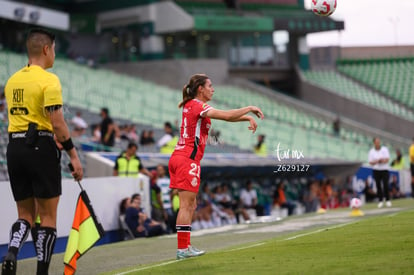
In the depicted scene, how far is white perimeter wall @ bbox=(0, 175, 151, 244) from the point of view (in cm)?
1545

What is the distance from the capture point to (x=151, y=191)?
822 inches

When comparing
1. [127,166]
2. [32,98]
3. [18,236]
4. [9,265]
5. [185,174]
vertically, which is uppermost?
[32,98]

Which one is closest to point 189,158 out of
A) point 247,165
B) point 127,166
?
Answer: point 127,166

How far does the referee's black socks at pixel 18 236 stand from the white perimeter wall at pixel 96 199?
656 cm

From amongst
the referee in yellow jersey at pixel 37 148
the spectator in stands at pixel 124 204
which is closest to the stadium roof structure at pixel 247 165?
the spectator in stands at pixel 124 204

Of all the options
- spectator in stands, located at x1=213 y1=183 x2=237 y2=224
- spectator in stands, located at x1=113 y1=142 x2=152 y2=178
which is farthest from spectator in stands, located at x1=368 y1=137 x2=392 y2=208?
spectator in stands, located at x1=113 y1=142 x2=152 y2=178

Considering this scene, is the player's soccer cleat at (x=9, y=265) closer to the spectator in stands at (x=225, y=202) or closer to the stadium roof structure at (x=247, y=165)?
the stadium roof structure at (x=247, y=165)

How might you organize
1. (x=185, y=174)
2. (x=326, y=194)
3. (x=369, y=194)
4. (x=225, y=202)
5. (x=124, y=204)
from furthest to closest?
(x=369, y=194) → (x=326, y=194) → (x=225, y=202) → (x=124, y=204) → (x=185, y=174)

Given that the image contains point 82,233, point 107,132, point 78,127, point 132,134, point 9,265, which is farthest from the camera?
point 132,134

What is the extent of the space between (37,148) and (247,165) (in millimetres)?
18734

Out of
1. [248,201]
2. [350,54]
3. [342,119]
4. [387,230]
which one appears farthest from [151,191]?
[350,54]

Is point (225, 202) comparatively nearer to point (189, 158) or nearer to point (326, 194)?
point (326, 194)

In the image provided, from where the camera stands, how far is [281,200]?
85.7ft

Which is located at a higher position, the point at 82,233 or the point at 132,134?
the point at 132,134
